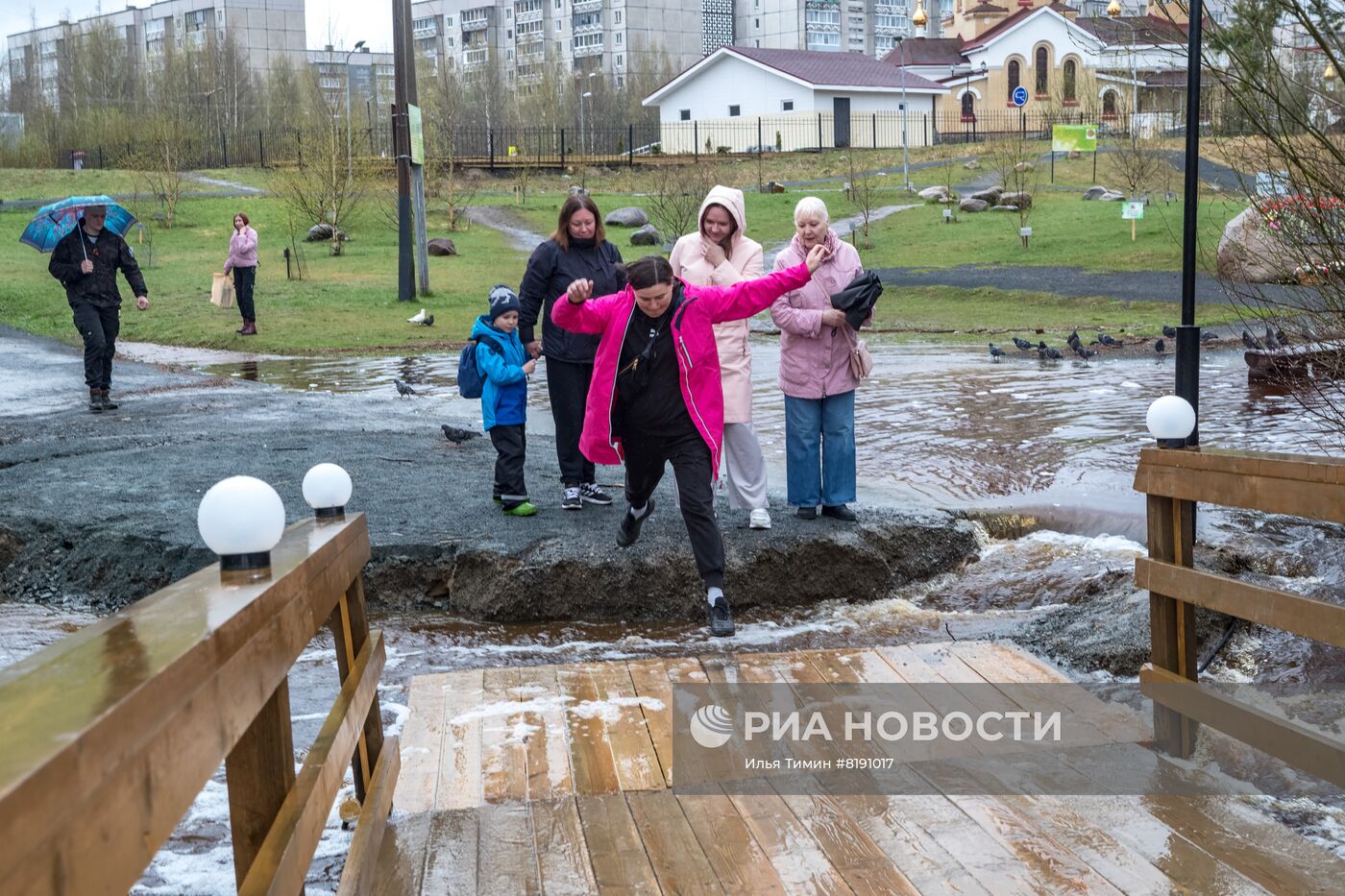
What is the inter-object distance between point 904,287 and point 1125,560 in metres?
20.8

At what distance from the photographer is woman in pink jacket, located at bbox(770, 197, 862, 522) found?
7404mm

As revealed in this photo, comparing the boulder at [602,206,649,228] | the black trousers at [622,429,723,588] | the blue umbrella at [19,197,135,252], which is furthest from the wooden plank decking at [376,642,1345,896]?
the boulder at [602,206,649,228]

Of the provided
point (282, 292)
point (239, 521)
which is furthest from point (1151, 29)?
point (282, 292)

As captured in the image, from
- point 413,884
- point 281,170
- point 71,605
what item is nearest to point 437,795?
point 413,884

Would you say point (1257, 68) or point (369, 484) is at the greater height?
point (1257, 68)

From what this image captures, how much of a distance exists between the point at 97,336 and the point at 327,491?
10559 mm

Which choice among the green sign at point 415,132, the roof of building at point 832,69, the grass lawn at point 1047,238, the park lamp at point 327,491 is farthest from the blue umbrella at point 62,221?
the roof of building at point 832,69

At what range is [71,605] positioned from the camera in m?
7.09

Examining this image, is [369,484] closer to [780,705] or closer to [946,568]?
[946,568]

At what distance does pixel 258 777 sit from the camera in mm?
2225

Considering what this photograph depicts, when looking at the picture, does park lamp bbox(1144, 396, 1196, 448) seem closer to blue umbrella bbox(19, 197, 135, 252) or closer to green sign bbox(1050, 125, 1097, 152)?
blue umbrella bbox(19, 197, 135, 252)

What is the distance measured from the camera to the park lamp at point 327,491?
127 inches

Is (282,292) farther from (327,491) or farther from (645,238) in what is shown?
(327,491)

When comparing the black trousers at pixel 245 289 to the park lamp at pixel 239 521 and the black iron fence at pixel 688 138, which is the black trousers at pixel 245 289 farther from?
the black iron fence at pixel 688 138
